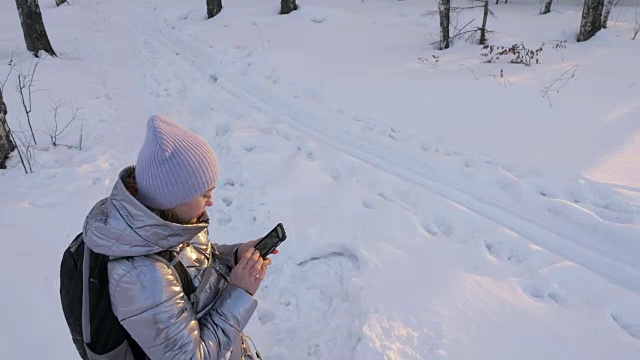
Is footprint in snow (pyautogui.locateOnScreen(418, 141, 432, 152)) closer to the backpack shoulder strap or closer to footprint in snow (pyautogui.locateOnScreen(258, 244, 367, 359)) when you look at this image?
footprint in snow (pyautogui.locateOnScreen(258, 244, 367, 359))

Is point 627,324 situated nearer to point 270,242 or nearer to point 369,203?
point 369,203

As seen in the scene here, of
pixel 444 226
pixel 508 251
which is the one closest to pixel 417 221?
pixel 444 226

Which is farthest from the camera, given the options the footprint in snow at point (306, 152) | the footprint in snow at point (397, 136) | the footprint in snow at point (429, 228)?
the footprint in snow at point (397, 136)

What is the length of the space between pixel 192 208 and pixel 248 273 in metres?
0.34

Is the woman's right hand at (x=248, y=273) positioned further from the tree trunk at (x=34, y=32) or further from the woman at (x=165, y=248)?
the tree trunk at (x=34, y=32)

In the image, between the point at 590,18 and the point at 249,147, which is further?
the point at 590,18

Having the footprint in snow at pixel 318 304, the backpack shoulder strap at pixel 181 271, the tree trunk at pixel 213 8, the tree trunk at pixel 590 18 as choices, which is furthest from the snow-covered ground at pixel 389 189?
the tree trunk at pixel 213 8

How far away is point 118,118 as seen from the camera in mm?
6492

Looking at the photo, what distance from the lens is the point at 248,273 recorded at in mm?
1781

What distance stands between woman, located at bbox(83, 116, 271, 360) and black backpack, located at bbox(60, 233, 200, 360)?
35mm

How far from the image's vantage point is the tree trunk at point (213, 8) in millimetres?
13595

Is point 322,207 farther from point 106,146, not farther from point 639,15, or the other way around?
point 639,15

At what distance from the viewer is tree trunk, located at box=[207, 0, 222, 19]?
1359 centimetres

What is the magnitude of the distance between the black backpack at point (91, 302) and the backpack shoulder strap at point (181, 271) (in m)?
0.19
